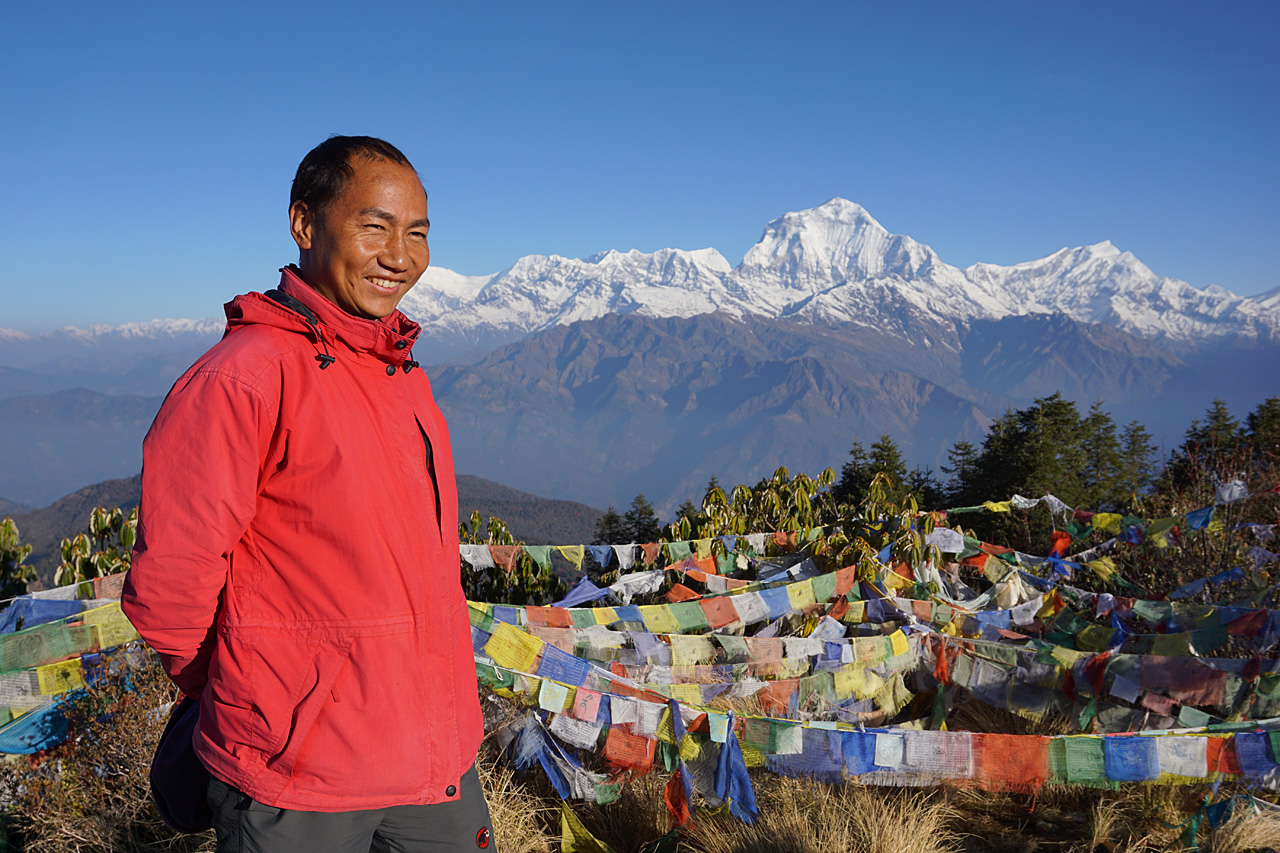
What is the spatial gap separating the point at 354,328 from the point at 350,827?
118cm

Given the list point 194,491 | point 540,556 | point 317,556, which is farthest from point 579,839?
point 540,556

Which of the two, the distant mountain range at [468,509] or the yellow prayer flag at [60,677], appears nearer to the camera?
the yellow prayer flag at [60,677]

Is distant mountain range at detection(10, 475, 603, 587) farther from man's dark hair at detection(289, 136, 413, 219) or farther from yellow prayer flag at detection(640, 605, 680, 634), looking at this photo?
man's dark hair at detection(289, 136, 413, 219)

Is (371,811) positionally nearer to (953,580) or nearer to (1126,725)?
(1126,725)

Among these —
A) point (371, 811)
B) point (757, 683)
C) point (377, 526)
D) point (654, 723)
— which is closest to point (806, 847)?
point (654, 723)

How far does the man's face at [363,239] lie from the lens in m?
1.87

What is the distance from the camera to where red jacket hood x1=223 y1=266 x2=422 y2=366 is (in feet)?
5.76

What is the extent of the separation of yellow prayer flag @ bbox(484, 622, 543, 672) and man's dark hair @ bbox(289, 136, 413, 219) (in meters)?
2.71

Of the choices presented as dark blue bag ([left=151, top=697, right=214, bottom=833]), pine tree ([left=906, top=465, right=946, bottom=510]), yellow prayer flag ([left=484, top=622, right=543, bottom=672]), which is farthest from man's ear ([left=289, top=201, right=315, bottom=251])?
A: pine tree ([left=906, top=465, right=946, bottom=510])

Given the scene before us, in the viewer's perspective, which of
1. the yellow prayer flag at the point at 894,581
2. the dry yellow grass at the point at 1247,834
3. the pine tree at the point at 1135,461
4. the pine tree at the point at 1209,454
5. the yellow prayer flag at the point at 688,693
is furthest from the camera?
the pine tree at the point at 1135,461

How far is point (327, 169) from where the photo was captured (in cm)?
186

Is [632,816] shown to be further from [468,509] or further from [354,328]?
[468,509]

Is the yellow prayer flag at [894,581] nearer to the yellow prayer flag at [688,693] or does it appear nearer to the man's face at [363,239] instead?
the yellow prayer flag at [688,693]

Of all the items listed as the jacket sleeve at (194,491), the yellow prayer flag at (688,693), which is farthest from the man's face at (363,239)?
the yellow prayer flag at (688,693)
